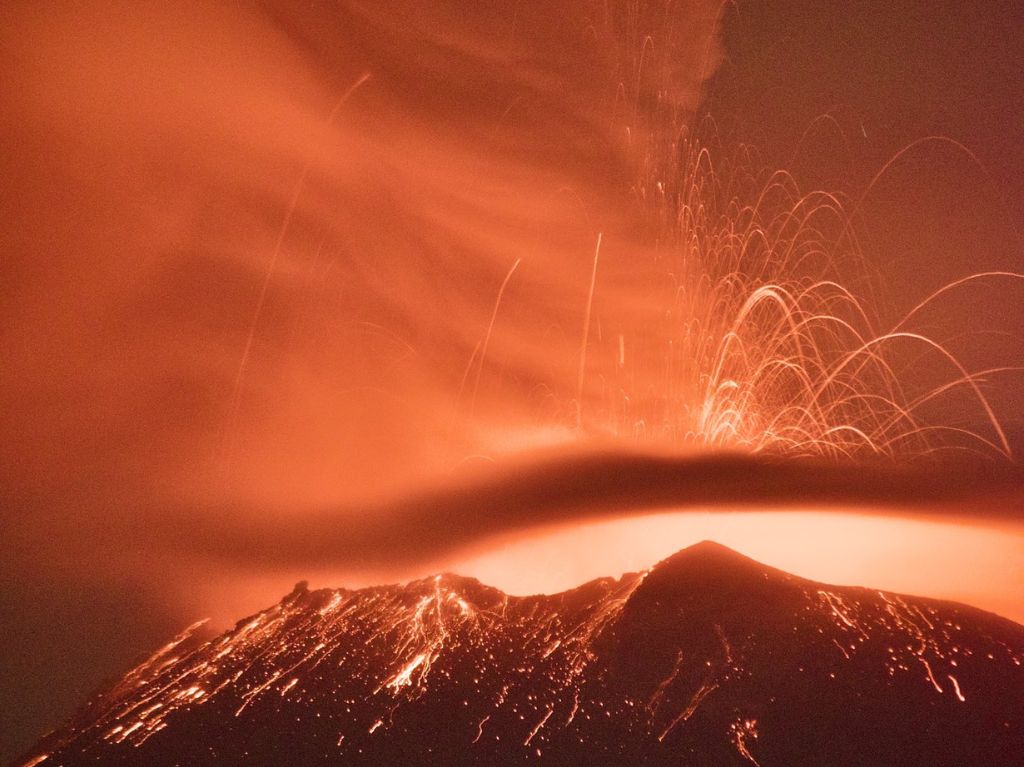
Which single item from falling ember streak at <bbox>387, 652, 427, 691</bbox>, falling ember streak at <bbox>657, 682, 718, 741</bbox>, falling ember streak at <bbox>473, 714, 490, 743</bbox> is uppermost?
falling ember streak at <bbox>657, 682, 718, 741</bbox>

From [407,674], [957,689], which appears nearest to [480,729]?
[407,674]

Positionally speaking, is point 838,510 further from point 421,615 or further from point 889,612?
point 421,615

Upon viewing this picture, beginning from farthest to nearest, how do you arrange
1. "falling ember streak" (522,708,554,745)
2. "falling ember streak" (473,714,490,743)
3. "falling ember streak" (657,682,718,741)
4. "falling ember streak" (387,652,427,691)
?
"falling ember streak" (387,652,427,691), "falling ember streak" (473,714,490,743), "falling ember streak" (522,708,554,745), "falling ember streak" (657,682,718,741)

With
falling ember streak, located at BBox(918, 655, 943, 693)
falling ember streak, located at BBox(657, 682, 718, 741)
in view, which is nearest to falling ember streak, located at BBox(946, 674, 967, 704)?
falling ember streak, located at BBox(918, 655, 943, 693)

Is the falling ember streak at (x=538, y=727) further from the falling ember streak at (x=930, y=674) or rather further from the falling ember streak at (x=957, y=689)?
the falling ember streak at (x=957, y=689)

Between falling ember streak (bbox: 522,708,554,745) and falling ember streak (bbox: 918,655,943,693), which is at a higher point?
falling ember streak (bbox: 918,655,943,693)

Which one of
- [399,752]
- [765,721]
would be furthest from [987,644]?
[399,752]

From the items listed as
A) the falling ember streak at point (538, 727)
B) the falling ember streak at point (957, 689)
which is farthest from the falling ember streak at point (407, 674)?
the falling ember streak at point (957, 689)

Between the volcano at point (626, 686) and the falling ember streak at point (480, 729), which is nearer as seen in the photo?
the volcano at point (626, 686)

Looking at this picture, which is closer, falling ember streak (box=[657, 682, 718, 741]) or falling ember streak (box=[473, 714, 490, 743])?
falling ember streak (box=[657, 682, 718, 741])

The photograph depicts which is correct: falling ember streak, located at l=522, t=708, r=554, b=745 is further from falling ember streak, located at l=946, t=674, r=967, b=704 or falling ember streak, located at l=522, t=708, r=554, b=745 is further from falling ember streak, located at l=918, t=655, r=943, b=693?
falling ember streak, located at l=946, t=674, r=967, b=704
